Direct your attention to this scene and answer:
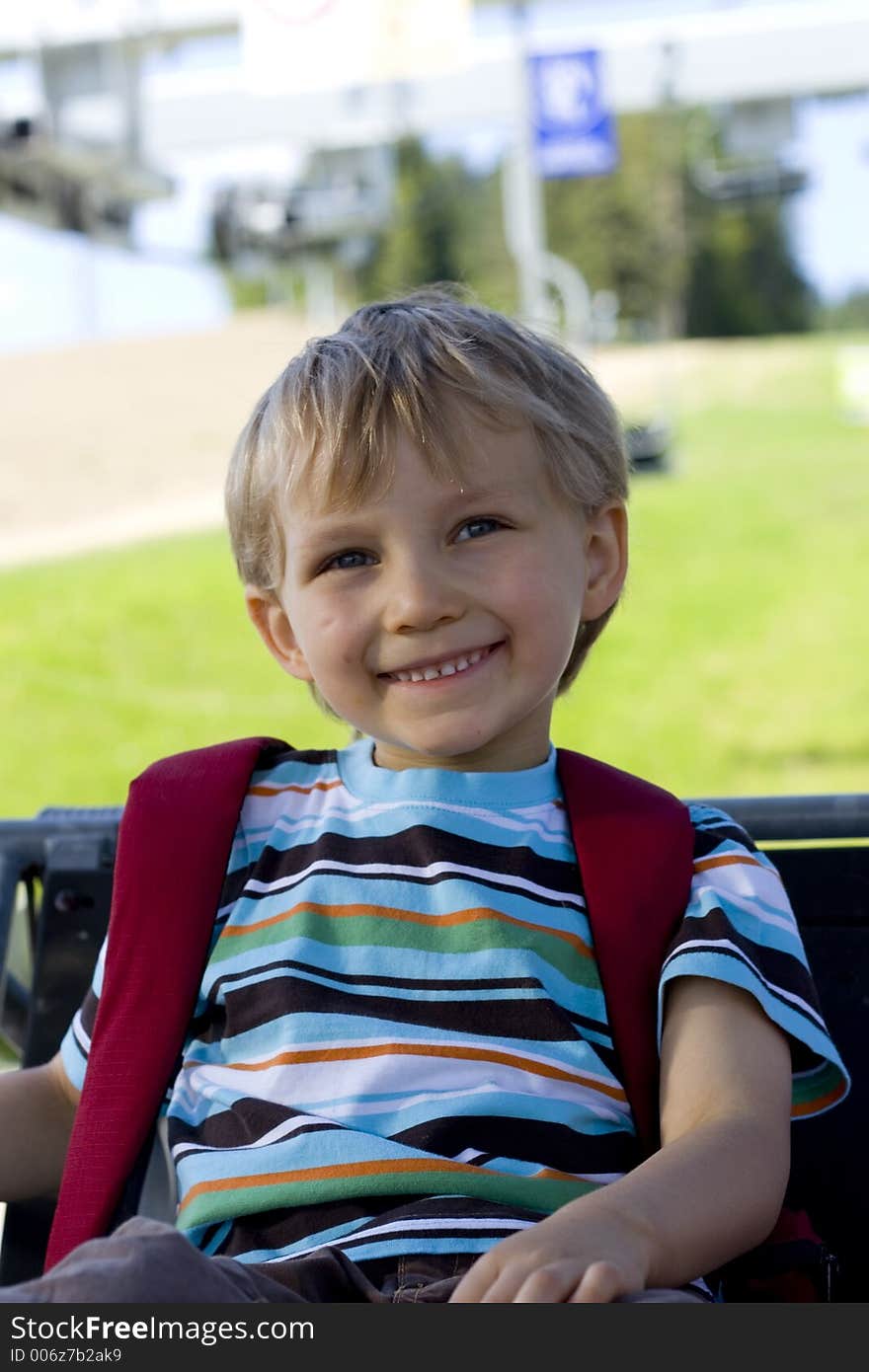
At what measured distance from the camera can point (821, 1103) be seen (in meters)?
1.51

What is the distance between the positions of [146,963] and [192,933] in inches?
2.0

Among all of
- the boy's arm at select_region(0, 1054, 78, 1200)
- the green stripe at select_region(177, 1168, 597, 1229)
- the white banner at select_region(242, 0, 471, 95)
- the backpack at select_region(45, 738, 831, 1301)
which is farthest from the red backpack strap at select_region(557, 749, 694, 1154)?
the white banner at select_region(242, 0, 471, 95)

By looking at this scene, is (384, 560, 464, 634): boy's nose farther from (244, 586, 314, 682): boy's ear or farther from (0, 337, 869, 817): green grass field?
(0, 337, 869, 817): green grass field

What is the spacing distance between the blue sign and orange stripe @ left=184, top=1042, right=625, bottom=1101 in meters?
10.5

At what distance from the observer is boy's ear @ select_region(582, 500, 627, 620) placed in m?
1.74

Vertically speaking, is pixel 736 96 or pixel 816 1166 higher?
pixel 736 96

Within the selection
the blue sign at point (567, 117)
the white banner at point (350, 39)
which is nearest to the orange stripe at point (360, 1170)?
the white banner at point (350, 39)

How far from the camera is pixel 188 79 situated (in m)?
12.4

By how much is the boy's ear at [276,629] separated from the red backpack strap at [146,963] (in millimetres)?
137

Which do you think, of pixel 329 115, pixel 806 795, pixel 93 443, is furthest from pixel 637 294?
pixel 806 795

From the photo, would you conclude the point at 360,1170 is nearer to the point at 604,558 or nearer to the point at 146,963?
the point at 146,963

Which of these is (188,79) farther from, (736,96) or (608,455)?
(608,455)

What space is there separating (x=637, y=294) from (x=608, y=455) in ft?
123

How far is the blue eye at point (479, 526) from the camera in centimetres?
158
